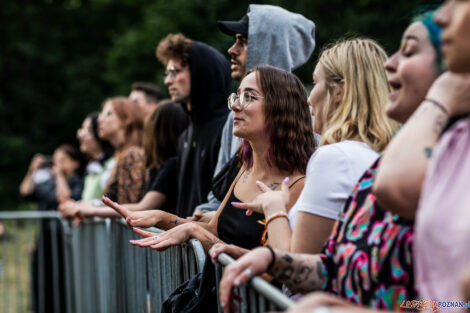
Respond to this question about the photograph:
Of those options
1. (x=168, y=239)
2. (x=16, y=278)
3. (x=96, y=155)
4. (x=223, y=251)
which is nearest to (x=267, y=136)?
(x=168, y=239)

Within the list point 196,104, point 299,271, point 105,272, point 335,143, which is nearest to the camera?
point 299,271

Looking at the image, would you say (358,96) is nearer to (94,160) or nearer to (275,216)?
(275,216)

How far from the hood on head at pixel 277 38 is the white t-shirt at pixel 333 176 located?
2.19m

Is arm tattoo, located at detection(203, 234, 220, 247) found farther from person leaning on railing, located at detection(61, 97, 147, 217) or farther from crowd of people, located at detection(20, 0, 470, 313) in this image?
person leaning on railing, located at detection(61, 97, 147, 217)

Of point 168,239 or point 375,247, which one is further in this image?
point 168,239

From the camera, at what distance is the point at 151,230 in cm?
381

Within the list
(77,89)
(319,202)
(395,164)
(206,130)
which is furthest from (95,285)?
(77,89)

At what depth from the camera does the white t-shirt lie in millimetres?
2586

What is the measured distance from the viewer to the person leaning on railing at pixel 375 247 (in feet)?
6.40

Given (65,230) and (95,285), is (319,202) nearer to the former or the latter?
(95,285)

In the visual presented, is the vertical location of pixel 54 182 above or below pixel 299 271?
below

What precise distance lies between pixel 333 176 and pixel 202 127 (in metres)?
2.77

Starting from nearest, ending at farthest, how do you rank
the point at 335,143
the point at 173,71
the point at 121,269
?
the point at 335,143 → the point at 121,269 → the point at 173,71

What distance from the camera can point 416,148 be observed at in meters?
1.82
